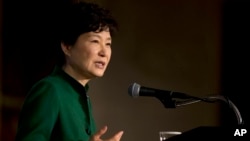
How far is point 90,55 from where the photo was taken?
1558 millimetres

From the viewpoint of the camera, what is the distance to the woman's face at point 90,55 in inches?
61.3

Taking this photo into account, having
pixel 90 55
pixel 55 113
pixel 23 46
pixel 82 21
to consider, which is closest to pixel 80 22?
pixel 82 21

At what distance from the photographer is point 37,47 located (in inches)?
106

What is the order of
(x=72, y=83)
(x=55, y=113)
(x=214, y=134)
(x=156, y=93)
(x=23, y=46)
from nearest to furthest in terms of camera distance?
(x=214, y=134), (x=156, y=93), (x=55, y=113), (x=72, y=83), (x=23, y=46)

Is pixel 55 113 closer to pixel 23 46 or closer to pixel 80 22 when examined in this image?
pixel 80 22

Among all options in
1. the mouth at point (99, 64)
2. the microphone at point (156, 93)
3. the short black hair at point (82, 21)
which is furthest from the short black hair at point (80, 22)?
the microphone at point (156, 93)

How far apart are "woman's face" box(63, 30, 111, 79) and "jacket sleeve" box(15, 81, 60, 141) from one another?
0.16 meters

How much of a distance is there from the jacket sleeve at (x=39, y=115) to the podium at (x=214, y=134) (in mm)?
416

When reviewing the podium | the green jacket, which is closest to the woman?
the green jacket

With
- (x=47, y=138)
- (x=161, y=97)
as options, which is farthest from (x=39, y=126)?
(x=161, y=97)

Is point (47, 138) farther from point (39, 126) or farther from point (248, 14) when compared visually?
point (248, 14)

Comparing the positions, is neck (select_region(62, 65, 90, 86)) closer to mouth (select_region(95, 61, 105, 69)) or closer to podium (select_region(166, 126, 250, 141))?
mouth (select_region(95, 61, 105, 69))

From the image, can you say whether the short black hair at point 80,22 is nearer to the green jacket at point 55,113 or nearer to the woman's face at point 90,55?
the woman's face at point 90,55

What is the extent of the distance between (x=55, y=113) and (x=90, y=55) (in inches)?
9.4
